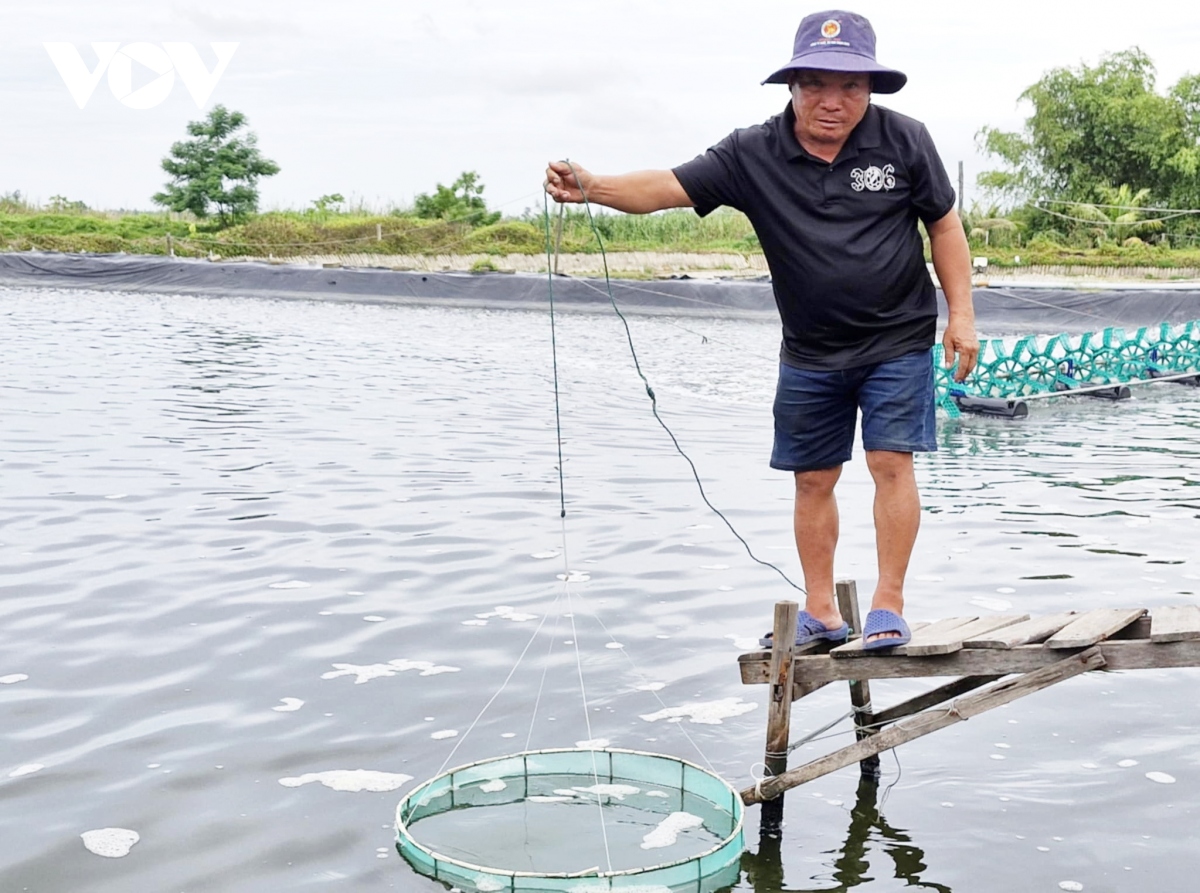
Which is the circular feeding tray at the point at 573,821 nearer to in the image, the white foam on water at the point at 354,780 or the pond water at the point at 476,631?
the pond water at the point at 476,631

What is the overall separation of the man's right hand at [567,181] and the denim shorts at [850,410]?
32.2 inches

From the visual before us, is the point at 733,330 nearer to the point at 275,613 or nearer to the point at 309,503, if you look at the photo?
the point at 309,503

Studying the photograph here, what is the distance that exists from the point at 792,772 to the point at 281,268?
3212 cm

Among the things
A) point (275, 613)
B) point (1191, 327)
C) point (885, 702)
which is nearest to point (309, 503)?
point (275, 613)

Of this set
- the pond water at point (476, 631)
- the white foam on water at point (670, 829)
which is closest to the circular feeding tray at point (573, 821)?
the white foam on water at point (670, 829)


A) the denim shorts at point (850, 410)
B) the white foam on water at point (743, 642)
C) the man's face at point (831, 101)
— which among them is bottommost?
the white foam on water at point (743, 642)

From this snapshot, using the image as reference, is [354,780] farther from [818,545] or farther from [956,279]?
[956,279]

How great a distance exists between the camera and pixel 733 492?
1048 cm

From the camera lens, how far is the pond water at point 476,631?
4.56 meters

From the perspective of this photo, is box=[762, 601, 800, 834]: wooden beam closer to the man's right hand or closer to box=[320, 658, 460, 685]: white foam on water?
the man's right hand

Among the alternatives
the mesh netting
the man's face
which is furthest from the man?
the mesh netting

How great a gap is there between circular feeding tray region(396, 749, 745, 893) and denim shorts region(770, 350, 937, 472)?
108 cm

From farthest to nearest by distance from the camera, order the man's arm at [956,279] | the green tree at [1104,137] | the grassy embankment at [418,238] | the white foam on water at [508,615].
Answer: the green tree at [1104,137] < the grassy embankment at [418,238] < the white foam on water at [508,615] < the man's arm at [956,279]

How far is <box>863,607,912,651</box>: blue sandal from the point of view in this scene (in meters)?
4.16
